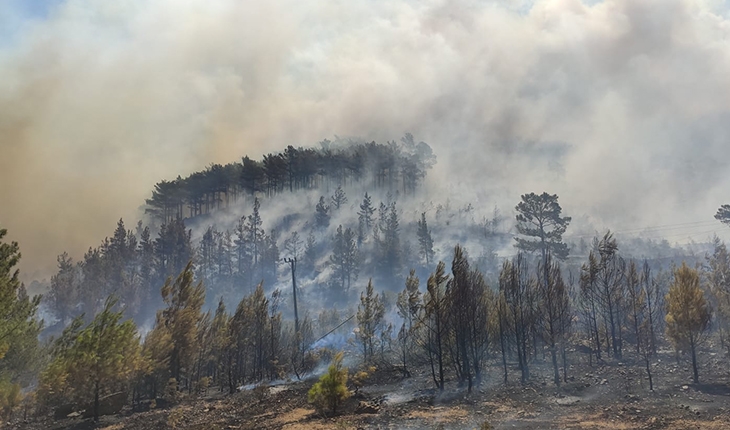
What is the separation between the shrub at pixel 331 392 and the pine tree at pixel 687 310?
74.3 feet

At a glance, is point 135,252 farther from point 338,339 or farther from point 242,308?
point 242,308

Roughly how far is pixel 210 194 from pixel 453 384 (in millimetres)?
101316

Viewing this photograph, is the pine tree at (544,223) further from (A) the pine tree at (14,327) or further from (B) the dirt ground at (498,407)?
(A) the pine tree at (14,327)

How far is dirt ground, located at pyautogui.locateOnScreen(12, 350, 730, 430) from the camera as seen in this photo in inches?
789

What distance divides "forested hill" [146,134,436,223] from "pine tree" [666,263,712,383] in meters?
93.2

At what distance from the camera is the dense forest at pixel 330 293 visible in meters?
29.5

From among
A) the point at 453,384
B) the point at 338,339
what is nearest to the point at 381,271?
the point at 338,339

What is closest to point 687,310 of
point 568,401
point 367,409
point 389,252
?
point 568,401

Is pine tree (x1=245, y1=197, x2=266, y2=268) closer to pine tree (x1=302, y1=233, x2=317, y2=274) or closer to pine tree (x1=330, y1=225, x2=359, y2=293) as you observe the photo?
pine tree (x1=302, y1=233, x2=317, y2=274)

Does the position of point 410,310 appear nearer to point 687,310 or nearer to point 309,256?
point 687,310

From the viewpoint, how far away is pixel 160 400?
32500 mm

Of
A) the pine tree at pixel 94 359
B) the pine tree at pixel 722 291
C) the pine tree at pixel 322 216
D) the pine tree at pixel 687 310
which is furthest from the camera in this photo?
the pine tree at pixel 322 216

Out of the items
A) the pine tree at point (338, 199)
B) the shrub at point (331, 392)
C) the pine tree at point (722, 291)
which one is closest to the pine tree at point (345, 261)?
the pine tree at point (338, 199)

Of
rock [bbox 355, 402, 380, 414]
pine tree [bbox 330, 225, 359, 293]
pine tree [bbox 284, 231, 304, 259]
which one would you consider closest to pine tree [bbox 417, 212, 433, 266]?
pine tree [bbox 330, 225, 359, 293]
